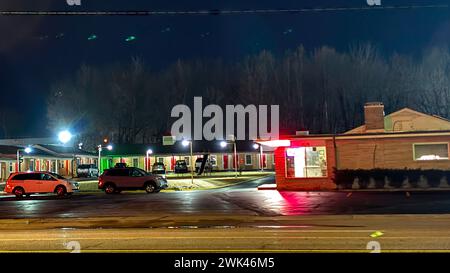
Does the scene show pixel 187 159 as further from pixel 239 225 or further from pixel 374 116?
pixel 239 225

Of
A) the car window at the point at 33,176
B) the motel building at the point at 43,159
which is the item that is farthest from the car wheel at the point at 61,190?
the motel building at the point at 43,159

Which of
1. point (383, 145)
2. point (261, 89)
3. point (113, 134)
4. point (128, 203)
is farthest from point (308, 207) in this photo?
point (113, 134)

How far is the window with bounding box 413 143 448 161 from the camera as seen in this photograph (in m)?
30.2

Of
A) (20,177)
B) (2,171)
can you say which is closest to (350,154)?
(20,177)

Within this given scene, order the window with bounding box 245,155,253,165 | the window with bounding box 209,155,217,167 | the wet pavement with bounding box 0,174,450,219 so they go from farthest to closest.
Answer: the window with bounding box 245,155,253,165, the window with bounding box 209,155,217,167, the wet pavement with bounding box 0,174,450,219

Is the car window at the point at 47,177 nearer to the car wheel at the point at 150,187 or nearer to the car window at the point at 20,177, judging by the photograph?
the car window at the point at 20,177

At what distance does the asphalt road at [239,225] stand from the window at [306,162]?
18.0 feet

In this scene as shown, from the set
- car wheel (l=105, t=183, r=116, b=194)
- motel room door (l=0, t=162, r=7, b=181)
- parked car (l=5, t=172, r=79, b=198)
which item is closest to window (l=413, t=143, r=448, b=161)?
car wheel (l=105, t=183, r=116, b=194)

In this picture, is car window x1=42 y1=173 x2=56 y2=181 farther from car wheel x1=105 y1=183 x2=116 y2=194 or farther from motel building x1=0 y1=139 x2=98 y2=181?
motel building x1=0 y1=139 x2=98 y2=181

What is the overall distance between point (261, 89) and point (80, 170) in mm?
23730

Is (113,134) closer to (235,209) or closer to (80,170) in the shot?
(80,170)

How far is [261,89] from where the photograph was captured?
62.8 metres

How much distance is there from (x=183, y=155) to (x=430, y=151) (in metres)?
46.6

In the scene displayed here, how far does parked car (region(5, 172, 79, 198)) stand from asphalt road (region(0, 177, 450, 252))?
870 centimetres
